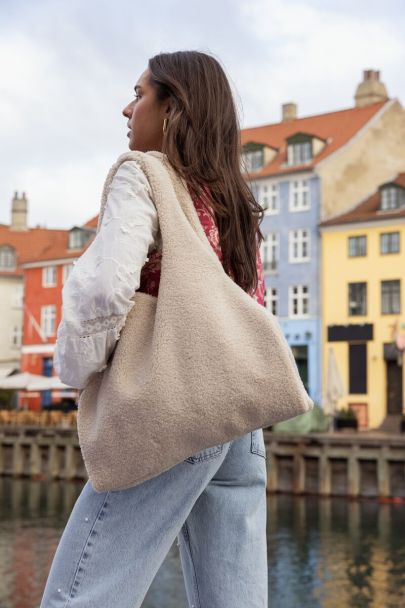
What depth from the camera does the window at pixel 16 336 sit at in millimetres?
56375

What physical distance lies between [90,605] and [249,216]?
1010mm

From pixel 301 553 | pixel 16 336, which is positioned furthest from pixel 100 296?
pixel 16 336

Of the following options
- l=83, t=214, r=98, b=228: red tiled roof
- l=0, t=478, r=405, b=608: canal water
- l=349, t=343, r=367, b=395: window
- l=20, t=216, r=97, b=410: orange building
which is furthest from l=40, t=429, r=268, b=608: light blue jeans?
l=83, t=214, r=98, b=228: red tiled roof

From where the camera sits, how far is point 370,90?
4759 centimetres

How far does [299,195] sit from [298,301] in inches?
159

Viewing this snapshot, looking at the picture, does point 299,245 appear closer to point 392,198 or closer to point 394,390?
point 392,198

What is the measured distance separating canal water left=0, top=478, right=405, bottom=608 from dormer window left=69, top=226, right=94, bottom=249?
2388cm

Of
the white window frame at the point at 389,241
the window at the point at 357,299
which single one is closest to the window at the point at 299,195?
the white window frame at the point at 389,241

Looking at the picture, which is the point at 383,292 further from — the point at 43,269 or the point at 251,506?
the point at 251,506

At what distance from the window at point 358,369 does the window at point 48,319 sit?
669 inches

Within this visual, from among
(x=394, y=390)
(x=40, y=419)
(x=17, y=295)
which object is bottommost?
(x=40, y=419)

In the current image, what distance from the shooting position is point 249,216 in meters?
2.92

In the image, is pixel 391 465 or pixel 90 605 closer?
pixel 90 605

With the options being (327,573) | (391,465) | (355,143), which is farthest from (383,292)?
(327,573)
